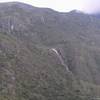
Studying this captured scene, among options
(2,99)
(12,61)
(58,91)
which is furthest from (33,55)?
(2,99)

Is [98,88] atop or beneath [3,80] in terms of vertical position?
beneath

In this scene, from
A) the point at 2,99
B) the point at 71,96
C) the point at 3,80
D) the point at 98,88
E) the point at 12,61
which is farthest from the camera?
the point at 98,88

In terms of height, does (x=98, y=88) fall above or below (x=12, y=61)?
below

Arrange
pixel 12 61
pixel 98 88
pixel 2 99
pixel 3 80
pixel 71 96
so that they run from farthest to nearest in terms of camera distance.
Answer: pixel 98 88
pixel 12 61
pixel 71 96
pixel 3 80
pixel 2 99

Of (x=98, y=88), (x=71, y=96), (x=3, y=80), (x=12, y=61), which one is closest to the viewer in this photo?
(x=3, y=80)

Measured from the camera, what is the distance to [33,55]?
15562 centimetres

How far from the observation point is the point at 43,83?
133875mm

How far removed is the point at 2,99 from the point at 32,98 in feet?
54.0

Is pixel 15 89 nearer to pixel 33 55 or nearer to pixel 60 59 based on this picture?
pixel 33 55

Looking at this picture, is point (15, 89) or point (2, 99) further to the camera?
point (15, 89)

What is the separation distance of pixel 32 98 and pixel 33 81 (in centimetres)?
1343

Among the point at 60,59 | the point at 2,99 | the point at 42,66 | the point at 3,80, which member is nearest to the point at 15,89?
the point at 3,80

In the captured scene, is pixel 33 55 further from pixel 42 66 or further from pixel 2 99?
pixel 2 99

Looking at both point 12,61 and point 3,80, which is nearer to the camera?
point 3,80
